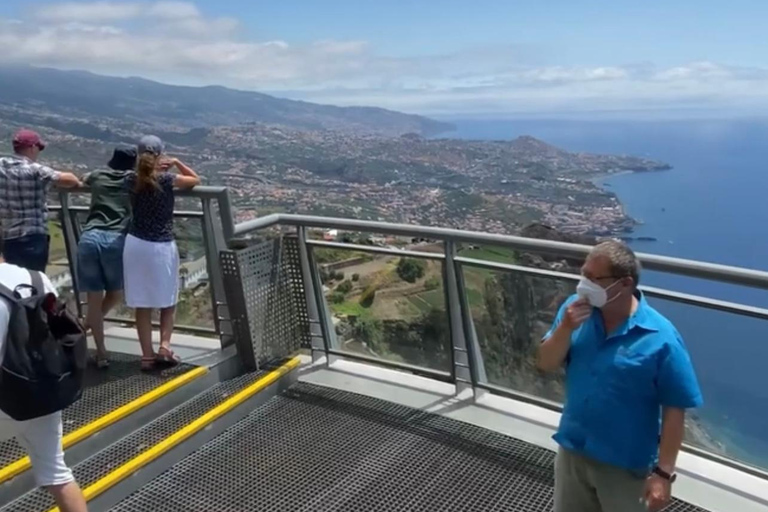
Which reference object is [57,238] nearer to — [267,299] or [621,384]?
[267,299]

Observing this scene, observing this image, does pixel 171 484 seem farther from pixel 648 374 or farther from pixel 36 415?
pixel 648 374

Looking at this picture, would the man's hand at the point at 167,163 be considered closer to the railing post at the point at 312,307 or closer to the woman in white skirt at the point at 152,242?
the woman in white skirt at the point at 152,242

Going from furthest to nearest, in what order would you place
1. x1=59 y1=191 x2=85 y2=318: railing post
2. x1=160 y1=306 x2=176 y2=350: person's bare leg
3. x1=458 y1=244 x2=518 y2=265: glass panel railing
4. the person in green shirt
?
1. x1=59 y1=191 x2=85 y2=318: railing post
2. x1=160 y1=306 x2=176 y2=350: person's bare leg
3. the person in green shirt
4. x1=458 y1=244 x2=518 y2=265: glass panel railing

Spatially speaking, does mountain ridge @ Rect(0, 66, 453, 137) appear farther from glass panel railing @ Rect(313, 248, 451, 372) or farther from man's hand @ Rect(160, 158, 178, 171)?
glass panel railing @ Rect(313, 248, 451, 372)

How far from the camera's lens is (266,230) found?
5.70 metres

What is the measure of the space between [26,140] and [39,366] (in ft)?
8.12

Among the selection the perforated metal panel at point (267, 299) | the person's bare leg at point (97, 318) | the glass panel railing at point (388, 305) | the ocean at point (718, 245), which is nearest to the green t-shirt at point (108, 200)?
the person's bare leg at point (97, 318)

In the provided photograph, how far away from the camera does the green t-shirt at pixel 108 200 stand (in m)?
5.04

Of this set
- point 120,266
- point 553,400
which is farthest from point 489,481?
point 120,266

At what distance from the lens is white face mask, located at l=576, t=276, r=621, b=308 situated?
8.09ft

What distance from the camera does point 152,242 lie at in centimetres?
496

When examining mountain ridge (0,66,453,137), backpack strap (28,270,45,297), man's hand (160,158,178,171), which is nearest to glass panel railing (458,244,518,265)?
man's hand (160,158,178,171)

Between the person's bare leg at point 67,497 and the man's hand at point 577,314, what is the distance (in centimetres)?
223

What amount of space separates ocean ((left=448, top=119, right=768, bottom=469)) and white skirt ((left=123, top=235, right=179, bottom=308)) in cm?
317
